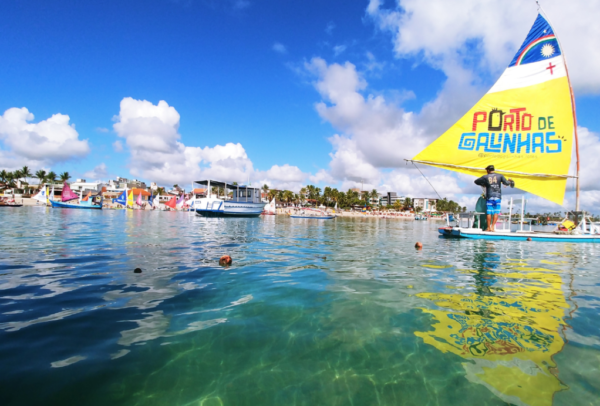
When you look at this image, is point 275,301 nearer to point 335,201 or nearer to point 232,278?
point 232,278

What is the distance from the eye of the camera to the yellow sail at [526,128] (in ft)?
57.1

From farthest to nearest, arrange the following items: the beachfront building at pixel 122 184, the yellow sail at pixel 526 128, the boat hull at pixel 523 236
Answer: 1. the beachfront building at pixel 122 184
2. the boat hull at pixel 523 236
3. the yellow sail at pixel 526 128

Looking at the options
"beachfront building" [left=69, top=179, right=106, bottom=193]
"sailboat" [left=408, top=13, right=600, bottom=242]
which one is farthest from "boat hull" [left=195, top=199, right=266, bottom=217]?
"beachfront building" [left=69, top=179, right=106, bottom=193]

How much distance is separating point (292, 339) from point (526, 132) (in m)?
21.1

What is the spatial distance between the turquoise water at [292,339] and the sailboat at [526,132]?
11933 millimetres

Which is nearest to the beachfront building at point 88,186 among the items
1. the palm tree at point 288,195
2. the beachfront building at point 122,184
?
the beachfront building at point 122,184

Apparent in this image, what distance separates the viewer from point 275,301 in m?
6.20

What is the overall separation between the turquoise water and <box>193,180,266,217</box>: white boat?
43981mm

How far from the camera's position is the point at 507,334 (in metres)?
4.61

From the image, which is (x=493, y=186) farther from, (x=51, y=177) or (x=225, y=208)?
(x=51, y=177)

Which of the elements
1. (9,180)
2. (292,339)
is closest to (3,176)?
(9,180)

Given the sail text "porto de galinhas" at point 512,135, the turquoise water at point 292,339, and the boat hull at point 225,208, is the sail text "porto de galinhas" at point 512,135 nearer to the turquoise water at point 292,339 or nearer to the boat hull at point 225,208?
the turquoise water at point 292,339

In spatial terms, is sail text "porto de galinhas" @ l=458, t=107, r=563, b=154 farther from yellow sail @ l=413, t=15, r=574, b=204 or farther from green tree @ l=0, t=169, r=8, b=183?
green tree @ l=0, t=169, r=8, b=183

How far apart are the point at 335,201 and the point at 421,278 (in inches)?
5413
